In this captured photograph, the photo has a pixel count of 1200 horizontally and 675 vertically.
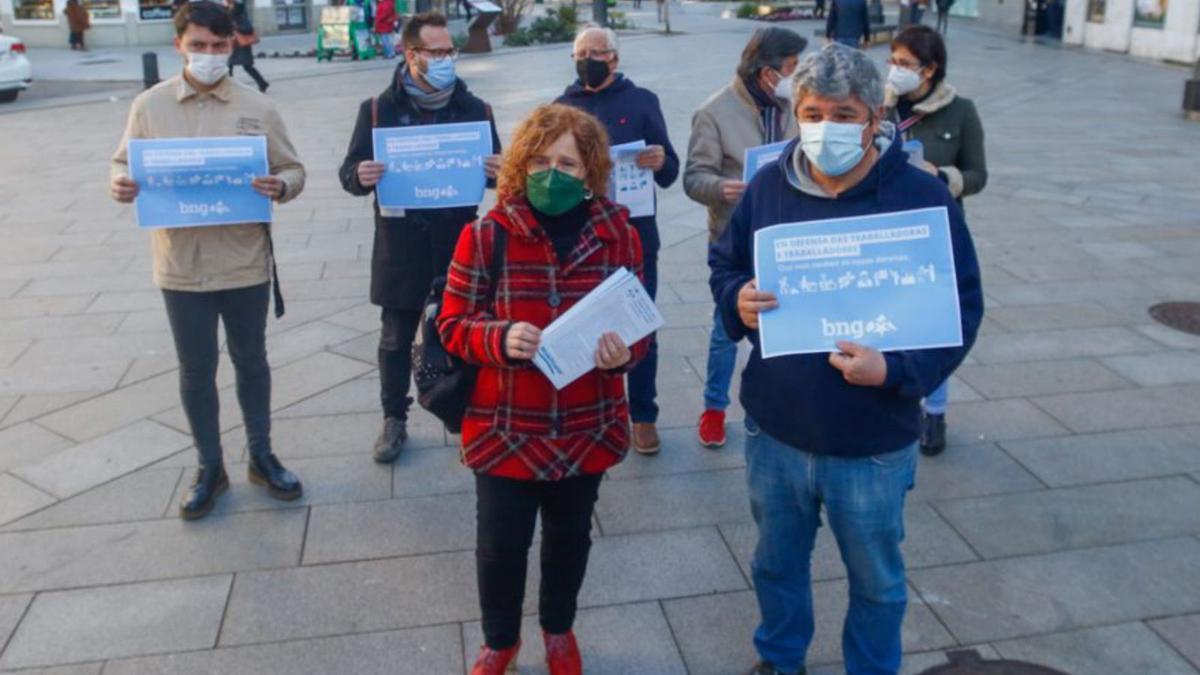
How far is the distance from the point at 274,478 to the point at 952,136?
3.23 meters

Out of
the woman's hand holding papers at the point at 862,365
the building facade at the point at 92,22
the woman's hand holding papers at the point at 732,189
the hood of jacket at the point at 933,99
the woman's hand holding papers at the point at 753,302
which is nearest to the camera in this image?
the woman's hand holding papers at the point at 862,365

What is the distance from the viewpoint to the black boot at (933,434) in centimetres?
504

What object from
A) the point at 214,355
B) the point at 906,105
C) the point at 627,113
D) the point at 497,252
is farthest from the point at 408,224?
the point at 906,105

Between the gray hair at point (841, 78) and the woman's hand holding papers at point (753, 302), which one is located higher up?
the gray hair at point (841, 78)

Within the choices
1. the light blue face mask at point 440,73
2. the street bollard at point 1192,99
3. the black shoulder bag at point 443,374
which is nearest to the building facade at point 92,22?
the street bollard at point 1192,99

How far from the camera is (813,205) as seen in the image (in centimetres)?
291

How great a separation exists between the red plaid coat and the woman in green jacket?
6.39 feet

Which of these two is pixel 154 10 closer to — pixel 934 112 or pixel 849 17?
pixel 849 17

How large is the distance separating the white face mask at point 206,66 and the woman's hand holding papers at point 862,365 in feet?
8.79

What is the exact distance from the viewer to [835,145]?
9.21 feet

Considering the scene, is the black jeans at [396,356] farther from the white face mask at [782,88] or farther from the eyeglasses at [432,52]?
the white face mask at [782,88]

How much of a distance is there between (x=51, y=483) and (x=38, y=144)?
11242 millimetres

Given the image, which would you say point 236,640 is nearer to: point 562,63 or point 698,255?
point 698,255

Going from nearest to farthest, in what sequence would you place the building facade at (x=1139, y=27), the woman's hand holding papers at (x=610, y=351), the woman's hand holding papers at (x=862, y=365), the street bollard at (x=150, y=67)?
the woman's hand holding papers at (x=862, y=365)
the woman's hand holding papers at (x=610, y=351)
the street bollard at (x=150, y=67)
the building facade at (x=1139, y=27)
